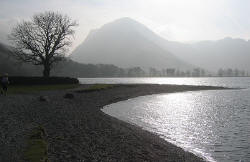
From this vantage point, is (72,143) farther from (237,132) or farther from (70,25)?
(70,25)

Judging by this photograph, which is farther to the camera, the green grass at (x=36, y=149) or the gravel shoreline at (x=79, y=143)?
the gravel shoreline at (x=79, y=143)

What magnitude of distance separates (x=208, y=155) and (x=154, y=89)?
248 ft

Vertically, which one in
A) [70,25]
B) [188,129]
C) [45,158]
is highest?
[70,25]

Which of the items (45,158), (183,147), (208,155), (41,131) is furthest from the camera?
(183,147)

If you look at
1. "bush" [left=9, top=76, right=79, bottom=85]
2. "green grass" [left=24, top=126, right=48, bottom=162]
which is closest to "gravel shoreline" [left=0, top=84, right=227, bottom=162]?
"green grass" [left=24, top=126, right=48, bottom=162]

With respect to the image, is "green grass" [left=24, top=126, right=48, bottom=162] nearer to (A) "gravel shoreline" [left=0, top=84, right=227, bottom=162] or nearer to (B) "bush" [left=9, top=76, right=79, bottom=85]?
(A) "gravel shoreline" [left=0, top=84, right=227, bottom=162]

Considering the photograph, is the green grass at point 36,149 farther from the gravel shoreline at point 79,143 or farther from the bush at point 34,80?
the bush at point 34,80

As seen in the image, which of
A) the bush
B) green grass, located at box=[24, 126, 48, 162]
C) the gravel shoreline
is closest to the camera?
green grass, located at box=[24, 126, 48, 162]

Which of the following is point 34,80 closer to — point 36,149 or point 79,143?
point 79,143

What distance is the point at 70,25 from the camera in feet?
257

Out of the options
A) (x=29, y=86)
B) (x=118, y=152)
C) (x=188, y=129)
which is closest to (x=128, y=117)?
(x=188, y=129)

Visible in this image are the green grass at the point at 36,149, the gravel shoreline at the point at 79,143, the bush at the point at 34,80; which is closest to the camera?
the green grass at the point at 36,149

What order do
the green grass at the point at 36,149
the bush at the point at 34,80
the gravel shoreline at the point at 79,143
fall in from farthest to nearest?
1. the bush at the point at 34,80
2. the gravel shoreline at the point at 79,143
3. the green grass at the point at 36,149

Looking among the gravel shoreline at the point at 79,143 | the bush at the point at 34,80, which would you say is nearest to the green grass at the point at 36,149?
the gravel shoreline at the point at 79,143
